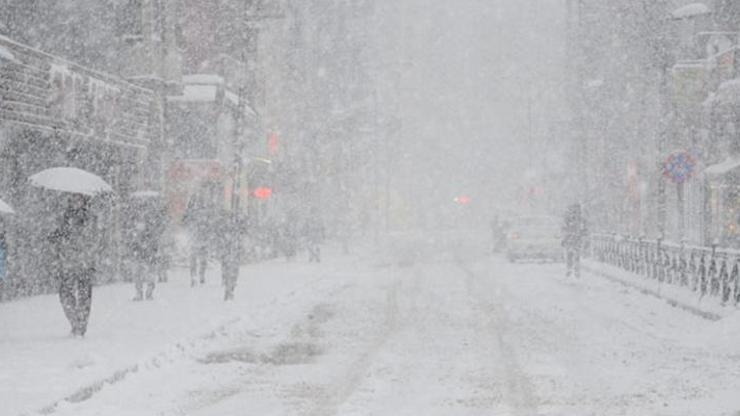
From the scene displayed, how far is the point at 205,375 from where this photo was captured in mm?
11883

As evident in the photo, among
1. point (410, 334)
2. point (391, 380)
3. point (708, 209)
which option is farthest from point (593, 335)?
point (708, 209)

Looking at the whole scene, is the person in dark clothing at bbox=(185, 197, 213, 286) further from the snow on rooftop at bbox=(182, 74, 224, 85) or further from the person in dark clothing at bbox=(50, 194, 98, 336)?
the snow on rooftop at bbox=(182, 74, 224, 85)

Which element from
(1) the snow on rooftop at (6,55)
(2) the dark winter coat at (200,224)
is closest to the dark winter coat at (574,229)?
(2) the dark winter coat at (200,224)

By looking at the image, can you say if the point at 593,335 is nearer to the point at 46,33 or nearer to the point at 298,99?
the point at 46,33

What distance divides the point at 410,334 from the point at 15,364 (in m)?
5.79

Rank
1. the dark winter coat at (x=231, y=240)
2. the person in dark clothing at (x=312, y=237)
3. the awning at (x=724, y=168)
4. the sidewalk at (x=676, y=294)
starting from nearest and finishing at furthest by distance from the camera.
→ the sidewalk at (x=676, y=294)
the dark winter coat at (x=231, y=240)
the awning at (x=724, y=168)
the person in dark clothing at (x=312, y=237)

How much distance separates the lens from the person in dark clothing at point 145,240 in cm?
2084

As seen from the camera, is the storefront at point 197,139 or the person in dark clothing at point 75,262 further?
the storefront at point 197,139

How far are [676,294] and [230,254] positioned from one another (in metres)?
8.39

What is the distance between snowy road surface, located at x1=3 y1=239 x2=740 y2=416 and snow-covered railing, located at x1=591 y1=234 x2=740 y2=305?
787mm

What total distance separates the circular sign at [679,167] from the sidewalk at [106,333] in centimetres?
814

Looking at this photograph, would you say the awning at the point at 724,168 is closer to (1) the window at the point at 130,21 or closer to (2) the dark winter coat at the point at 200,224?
(2) the dark winter coat at the point at 200,224

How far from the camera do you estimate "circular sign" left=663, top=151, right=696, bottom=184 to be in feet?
79.9

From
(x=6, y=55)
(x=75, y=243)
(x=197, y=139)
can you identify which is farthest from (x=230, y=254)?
(x=197, y=139)
